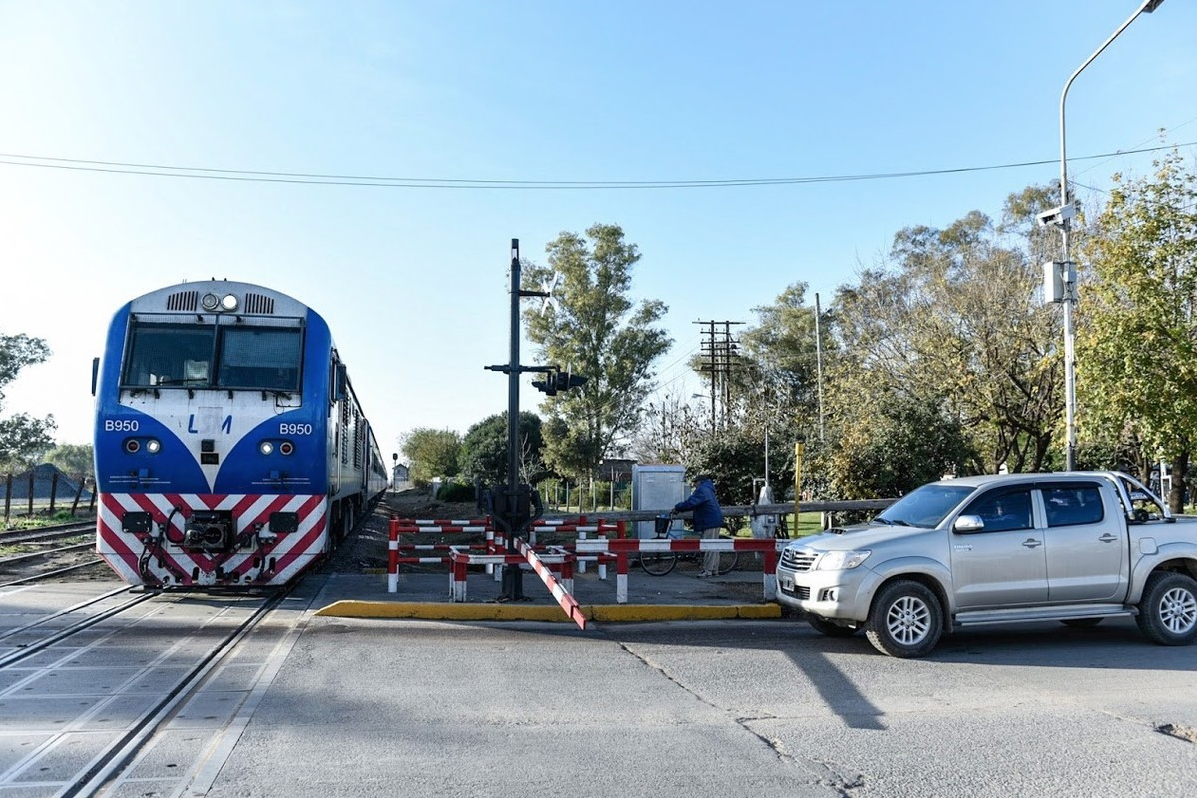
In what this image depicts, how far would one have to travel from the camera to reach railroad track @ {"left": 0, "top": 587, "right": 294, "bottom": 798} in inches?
219

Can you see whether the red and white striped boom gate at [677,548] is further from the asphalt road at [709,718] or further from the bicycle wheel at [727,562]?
the bicycle wheel at [727,562]

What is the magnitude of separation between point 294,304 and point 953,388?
19.1 m

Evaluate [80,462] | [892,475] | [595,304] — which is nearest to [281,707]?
[892,475]

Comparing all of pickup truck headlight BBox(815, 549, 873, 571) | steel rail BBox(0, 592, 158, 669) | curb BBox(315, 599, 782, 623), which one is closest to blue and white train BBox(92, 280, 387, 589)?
steel rail BBox(0, 592, 158, 669)

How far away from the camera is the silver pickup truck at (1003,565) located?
9.25 metres

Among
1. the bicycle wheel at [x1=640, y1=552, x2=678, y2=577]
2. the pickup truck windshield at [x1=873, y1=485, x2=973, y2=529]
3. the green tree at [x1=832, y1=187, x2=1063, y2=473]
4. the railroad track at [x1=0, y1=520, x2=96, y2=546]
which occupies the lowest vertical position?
the bicycle wheel at [x1=640, y1=552, x2=678, y2=577]

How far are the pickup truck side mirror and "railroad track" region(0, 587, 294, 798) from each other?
22.4ft

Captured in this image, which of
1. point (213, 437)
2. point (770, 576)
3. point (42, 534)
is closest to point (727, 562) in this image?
point (770, 576)

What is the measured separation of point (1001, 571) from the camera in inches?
374

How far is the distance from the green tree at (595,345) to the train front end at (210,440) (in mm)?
26838

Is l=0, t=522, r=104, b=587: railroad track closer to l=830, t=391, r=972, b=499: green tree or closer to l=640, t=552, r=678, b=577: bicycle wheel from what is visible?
l=640, t=552, r=678, b=577: bicycle wheel

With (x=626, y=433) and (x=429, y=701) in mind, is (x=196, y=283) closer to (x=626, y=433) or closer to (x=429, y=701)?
(x=429, y=701)

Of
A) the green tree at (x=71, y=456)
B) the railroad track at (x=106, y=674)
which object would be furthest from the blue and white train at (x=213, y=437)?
the green tree at (x=71, y=456)

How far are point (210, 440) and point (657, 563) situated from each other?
7.76 metres
